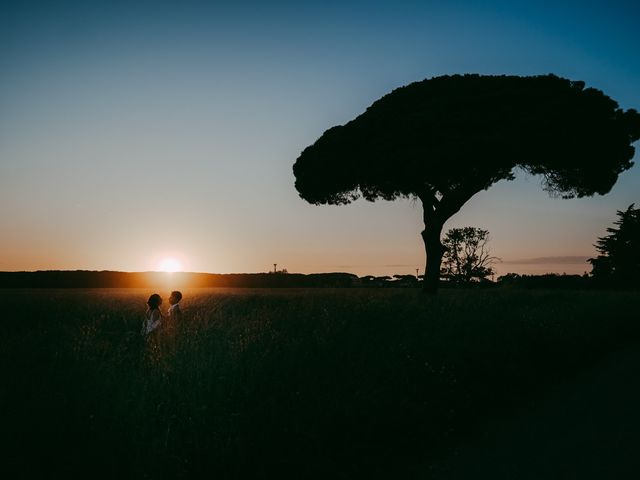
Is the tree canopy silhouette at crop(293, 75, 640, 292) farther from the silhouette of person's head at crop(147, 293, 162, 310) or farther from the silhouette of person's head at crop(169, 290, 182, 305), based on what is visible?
the silhouette of person's head at crop(147, 293, 162, 310)

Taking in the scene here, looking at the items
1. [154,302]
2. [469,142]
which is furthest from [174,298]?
[469,142]

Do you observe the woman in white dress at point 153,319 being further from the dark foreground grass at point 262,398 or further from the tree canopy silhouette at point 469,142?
the tree canopy silhouette at point 469,142

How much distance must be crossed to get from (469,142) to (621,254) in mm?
41802

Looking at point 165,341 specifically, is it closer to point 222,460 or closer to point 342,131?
point 222,460

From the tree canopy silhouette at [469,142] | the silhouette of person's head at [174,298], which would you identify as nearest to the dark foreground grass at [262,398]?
the silhouette of person's head at [174,298]

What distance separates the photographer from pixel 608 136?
1864cm

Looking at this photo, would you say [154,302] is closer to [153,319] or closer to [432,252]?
[153,319]

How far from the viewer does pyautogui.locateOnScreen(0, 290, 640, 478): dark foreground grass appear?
3.88 metres

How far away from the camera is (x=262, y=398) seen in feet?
16.2

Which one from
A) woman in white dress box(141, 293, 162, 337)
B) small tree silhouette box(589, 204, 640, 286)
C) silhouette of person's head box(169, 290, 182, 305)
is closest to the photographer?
woman in white dress box(141, 293, 162, 337)

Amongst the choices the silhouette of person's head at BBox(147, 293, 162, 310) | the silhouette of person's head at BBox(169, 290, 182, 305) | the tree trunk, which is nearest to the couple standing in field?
Result: the silhouette of person's head at BBox(147, 293, 162, 310)

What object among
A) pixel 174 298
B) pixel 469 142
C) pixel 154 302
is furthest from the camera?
pixel 469 142

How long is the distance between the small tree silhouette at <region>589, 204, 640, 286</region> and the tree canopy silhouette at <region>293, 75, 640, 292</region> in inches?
1298

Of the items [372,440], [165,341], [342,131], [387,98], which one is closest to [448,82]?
[387,98]
